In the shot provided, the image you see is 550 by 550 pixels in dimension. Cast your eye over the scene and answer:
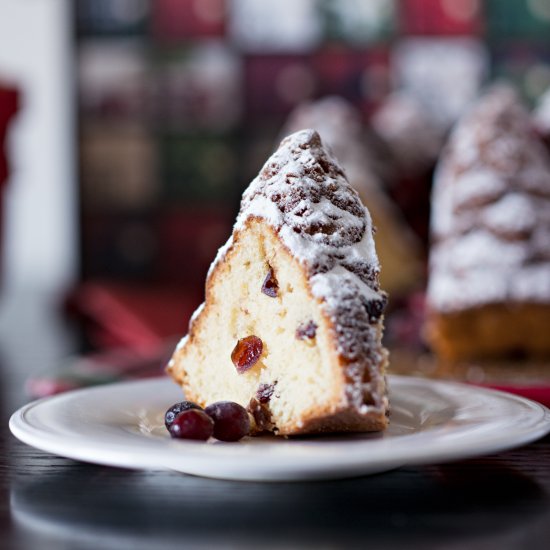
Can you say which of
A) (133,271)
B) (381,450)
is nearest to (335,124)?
(381,450)

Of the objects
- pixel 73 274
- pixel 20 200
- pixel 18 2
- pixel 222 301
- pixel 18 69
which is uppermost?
pixel 18 2

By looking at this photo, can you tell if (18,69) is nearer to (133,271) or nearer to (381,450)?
(133,271)

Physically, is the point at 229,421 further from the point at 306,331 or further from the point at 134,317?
the point at 134,317

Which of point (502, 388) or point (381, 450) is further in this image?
point (502, 388)

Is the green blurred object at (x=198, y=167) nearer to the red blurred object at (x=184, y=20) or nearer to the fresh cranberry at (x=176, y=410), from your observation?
the red blurred object at (x=184, y=20)

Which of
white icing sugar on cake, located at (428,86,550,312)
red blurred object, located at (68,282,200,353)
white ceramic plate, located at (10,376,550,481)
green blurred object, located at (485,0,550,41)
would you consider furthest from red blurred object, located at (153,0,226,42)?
white ceramic plate, located at (10,376,550,481)

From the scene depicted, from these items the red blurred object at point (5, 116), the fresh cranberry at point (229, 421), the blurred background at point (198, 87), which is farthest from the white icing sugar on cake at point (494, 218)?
the blurred background at point (198, 87)

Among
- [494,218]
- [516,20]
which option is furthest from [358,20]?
[494,218]
